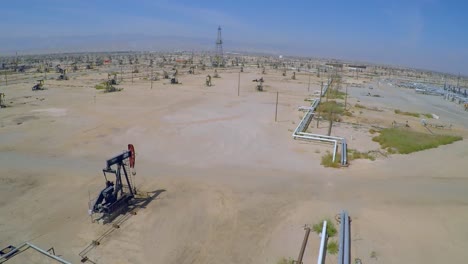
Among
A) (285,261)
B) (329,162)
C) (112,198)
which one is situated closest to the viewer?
(285,261)

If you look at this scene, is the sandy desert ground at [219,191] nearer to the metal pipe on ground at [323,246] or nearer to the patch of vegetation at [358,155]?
the metal pipe on ground at [323,246]

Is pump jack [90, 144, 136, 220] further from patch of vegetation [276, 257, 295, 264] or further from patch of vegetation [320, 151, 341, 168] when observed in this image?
patch of vegetation [320, 151, 341, 168]

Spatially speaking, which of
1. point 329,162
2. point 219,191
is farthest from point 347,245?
point 329,162

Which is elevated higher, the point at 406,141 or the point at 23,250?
the point at 406,141

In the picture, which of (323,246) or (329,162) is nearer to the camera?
(323,246)

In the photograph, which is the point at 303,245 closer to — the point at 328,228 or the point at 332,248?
the point at 332,248

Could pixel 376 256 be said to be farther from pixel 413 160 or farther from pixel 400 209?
pixel 413 160

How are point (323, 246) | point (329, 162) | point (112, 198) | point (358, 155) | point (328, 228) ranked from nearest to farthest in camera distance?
1. point (323, 246)
2. point (328, 228)
3. point (112, 198)
4. point (329, 162)
5. point (358, 155)
